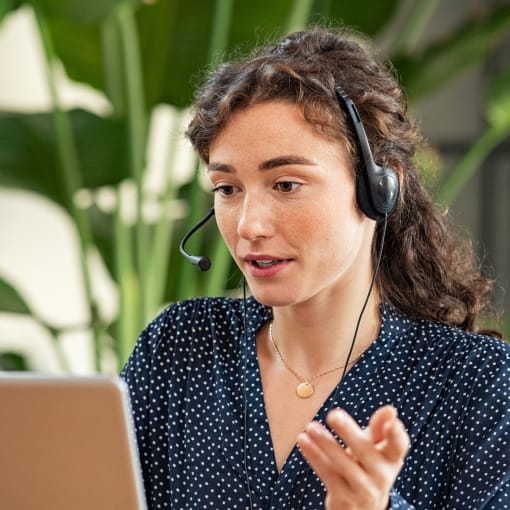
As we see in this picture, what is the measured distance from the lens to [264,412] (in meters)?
1.36

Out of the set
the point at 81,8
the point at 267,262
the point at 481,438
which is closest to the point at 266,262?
the point at 267,262

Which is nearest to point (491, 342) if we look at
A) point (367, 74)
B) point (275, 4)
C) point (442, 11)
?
point (367, 74)

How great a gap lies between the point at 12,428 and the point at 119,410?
3.8 inches

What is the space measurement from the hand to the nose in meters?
0.31

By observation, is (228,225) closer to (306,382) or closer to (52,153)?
(306,382)

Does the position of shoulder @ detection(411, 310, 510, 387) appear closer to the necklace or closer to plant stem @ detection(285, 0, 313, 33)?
the necklace

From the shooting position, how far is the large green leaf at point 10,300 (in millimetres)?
2242

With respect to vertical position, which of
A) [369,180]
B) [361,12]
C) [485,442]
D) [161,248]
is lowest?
[485,442]

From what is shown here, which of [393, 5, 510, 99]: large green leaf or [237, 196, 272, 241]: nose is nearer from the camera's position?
[237, 196, 272, 241]: nose

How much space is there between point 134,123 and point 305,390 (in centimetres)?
107

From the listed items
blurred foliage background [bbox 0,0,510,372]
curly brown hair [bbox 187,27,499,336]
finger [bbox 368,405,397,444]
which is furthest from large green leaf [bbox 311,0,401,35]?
finger [bbox 368,405,397,444]

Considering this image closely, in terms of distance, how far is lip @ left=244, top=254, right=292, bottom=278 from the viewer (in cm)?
123

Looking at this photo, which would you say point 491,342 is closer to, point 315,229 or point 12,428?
point 315,229

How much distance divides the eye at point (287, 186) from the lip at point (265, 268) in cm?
8
